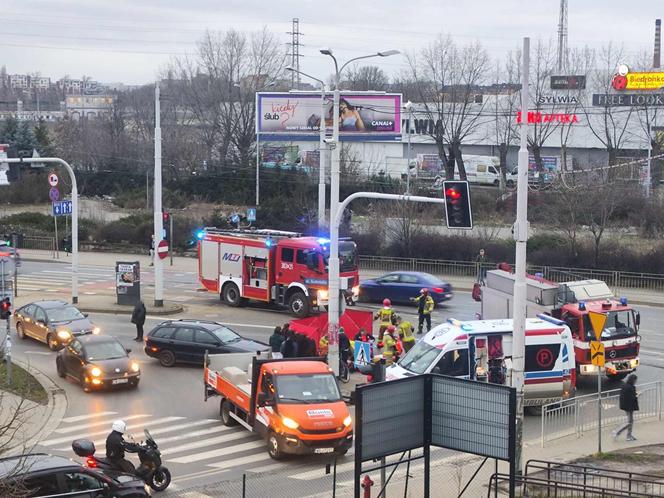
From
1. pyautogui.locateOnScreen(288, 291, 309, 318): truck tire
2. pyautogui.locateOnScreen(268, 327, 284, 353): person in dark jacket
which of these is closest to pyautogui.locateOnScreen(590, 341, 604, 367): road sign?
pyautogui.locateOnScreen(268, 327, 284, 353): person in dark jacket

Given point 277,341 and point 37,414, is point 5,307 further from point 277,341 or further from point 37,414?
point 277,341

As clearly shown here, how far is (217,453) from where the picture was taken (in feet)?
62.5

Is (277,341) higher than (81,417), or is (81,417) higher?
(277,341)

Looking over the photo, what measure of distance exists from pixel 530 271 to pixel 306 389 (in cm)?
2657

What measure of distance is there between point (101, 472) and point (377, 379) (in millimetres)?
5654

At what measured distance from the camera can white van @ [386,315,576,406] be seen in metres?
21.5

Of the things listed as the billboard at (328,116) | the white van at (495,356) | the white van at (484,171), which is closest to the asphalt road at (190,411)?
the white van at (495,356)

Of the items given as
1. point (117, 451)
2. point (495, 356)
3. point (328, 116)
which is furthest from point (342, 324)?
point (328, 116)

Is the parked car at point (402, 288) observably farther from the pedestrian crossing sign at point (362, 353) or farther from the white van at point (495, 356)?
the white van at point (495, 356)

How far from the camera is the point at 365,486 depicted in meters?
14.1

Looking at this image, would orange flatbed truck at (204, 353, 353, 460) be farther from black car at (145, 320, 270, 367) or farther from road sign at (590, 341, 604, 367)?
black car at (145, 320, 270, 367)

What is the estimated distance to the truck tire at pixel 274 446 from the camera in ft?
60.0

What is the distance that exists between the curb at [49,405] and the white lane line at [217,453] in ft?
9.72

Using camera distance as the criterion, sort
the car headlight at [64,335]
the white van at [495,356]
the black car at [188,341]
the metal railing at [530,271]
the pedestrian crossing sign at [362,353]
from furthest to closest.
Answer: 1. the metal railing at [530,271]
2. the car headlight at [64,335]
3. the black car at [188,341]
4. the pedestrian crossing sign at [362,353]
5. the white van at [495,356]
